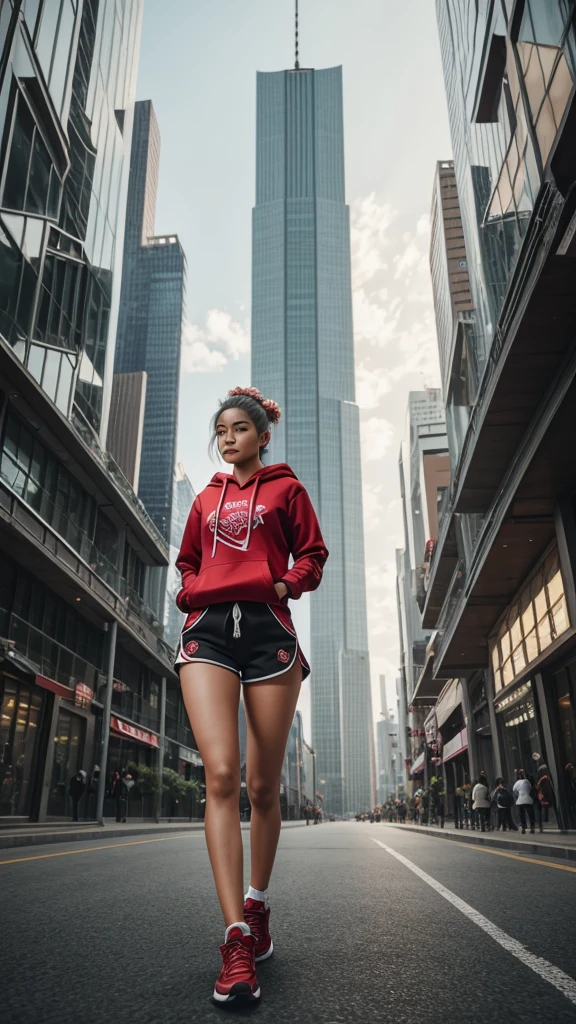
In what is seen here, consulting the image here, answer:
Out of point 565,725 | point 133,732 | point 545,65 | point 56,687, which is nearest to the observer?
point 545,65

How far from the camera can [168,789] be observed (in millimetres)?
32812

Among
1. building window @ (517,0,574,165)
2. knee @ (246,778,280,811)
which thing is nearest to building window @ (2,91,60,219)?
building window @ (517,0,574,165)

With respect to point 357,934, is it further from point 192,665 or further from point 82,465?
point 82,465

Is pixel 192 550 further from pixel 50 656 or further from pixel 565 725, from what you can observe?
pixel 50 656

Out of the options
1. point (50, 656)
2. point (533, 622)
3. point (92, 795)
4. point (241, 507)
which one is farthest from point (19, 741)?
point (241, 507)

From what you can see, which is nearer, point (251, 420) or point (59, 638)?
point (251, 420)

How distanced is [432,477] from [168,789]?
4371 centimetres

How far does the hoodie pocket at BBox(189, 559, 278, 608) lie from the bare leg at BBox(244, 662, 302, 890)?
0.32m

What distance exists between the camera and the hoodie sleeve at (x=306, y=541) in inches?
119

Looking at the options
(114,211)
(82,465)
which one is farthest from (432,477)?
(82,465)

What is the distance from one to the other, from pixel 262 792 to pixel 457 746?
36400 millimetres

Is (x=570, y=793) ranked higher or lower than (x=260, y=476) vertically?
lower

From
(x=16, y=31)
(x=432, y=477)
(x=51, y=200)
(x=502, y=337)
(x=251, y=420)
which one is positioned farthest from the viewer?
(x=432, y=477)

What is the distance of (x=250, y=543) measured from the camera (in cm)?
296
